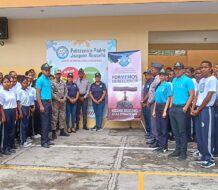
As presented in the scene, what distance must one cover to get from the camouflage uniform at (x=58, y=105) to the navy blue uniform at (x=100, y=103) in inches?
45.4

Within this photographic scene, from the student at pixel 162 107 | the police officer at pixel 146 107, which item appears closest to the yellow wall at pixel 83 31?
the police officer at pixel 146 107

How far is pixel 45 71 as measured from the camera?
8.24 meters

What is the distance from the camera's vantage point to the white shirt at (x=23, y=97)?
8.25m

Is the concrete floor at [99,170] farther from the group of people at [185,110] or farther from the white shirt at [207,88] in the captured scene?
the white shirt at [207,88]

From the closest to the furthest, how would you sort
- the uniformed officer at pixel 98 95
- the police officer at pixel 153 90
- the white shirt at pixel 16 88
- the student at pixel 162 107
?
1. the student at pixel 162 107
2. the white shirt at pixel 16 88
3. the police officer at pixel 153 90
4. the uniformed officer at pixel 98 95

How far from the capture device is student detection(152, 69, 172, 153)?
747 centimetres

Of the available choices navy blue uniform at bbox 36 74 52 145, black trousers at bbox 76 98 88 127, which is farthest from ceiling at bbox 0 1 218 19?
navy blue uniform at bbox 36 74 52 145

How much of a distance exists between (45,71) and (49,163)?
7.37 ft

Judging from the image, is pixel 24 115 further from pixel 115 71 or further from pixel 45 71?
pixel 115 71

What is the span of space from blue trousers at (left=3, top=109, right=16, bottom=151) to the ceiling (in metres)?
3.63

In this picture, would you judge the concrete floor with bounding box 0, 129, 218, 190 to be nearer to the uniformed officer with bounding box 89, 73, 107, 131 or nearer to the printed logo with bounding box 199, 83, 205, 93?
the printed logo with bounding box 199, 83, 205, 93

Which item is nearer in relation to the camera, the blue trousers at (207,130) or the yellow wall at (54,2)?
the blue trousers at (207,130)

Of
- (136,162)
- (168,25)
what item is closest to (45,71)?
(136,162)

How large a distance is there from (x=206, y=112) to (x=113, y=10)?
16.2 ft
